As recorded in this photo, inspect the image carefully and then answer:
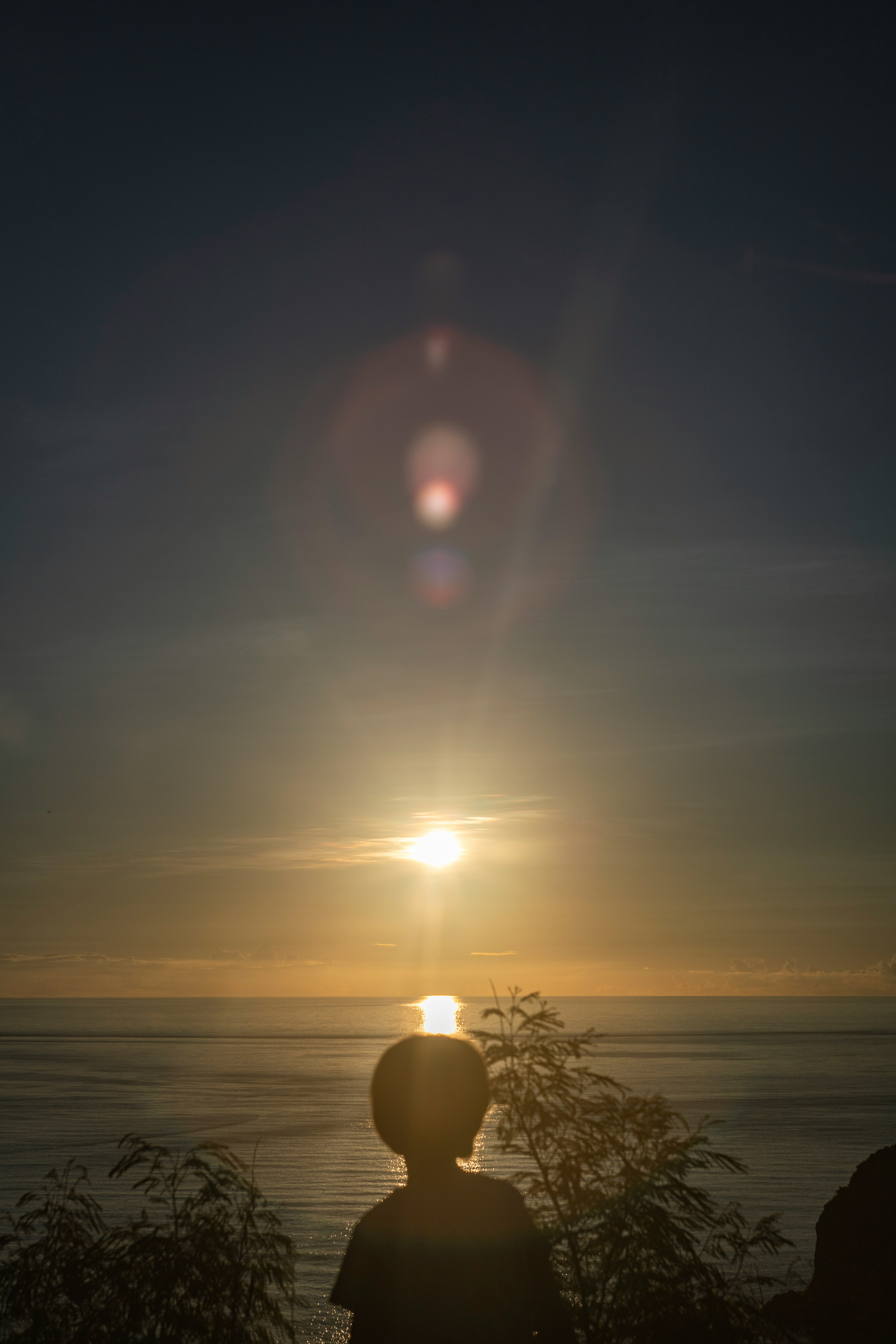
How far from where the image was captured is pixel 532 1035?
13.2 metres

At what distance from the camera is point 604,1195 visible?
1366 cm

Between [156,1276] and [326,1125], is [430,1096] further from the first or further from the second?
[326,1125]

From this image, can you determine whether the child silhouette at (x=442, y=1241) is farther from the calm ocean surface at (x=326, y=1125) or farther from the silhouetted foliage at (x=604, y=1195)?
the calm ocean surface at (x=326, y=1125)

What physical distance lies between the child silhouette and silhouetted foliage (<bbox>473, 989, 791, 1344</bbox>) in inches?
333

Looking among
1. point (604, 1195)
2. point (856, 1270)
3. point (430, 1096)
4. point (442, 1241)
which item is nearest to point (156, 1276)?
point (604, 1195)

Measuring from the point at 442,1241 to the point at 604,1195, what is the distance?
456 inches

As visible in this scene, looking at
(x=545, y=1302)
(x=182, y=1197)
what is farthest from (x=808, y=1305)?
(x=182, y=1197)

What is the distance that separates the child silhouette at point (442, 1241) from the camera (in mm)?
3414

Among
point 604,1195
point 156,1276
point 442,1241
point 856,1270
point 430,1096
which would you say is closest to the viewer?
point 442,1241

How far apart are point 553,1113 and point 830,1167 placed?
81.0 m

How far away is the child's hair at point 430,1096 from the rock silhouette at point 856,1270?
2600 centimetres

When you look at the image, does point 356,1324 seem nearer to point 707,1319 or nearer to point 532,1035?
point 532,1035

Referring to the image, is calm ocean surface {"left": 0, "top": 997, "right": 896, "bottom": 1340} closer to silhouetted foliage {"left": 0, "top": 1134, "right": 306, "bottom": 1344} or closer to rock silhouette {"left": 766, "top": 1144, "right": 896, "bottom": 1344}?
rock silhouette {"left": 766, "top": 1144, "right": 896, "bottom": 1344}

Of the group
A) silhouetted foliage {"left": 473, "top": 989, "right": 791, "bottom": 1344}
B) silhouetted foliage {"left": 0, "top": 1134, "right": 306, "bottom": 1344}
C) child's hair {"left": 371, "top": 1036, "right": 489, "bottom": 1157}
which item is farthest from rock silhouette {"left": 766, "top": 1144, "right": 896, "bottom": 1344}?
child's hair {"left": 371, "top": 1036, "right": 489, "bottom": 1157}
